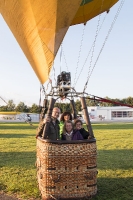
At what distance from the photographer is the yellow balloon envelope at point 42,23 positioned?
14.1 feet

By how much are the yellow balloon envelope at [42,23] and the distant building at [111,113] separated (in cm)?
4051

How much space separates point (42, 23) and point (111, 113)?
45.3m

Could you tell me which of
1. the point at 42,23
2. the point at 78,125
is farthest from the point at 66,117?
the point at 42,23

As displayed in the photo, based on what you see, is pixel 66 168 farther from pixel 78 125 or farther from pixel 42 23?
pixel 42 23

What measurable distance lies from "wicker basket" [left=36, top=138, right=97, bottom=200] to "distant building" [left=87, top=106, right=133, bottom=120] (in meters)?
41.3

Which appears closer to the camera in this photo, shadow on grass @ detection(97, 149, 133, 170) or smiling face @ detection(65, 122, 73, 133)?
smiling face @ detection(65, 122, 73, 133)

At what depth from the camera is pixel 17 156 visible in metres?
8.09

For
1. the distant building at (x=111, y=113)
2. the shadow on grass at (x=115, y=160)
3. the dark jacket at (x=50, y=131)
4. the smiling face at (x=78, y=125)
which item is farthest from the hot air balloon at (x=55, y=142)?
the distant building at (x=111, y=113)

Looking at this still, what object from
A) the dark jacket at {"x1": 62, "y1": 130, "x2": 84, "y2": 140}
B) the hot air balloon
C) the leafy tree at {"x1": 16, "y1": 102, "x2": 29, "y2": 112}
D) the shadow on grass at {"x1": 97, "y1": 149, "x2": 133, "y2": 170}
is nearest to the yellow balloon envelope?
the hot air balloon

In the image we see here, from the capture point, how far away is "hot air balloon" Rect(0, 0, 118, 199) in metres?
4.04

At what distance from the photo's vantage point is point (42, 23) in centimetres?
455

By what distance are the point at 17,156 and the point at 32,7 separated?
4722mm

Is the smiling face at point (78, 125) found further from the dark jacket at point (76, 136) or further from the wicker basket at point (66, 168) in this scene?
the wicker basket at point (66, 168)

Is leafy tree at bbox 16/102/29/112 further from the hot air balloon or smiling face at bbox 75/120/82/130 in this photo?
smiling face at bbox 75/120/82/130
